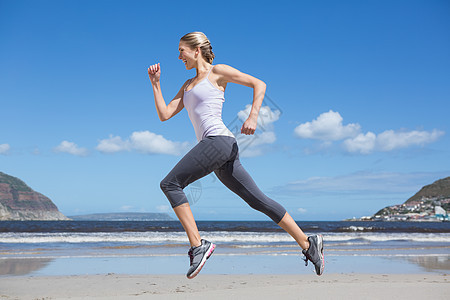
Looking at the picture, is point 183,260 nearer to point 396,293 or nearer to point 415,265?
point 415,265

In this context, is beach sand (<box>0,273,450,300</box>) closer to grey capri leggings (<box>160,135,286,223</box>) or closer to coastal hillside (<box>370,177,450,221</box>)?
grey capri leggings (<box>160,135,286,223</box>)

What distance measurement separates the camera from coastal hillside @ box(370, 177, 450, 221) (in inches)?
2842

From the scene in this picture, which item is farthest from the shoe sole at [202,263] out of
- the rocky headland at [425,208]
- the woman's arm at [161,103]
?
the rocky headland at [425,208]

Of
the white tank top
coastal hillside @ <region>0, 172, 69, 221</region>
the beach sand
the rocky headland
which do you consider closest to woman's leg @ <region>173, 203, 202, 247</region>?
the white tank top

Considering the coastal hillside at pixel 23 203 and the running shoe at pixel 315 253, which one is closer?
the running shoe at pixel 315 253

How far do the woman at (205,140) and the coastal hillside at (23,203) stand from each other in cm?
11093

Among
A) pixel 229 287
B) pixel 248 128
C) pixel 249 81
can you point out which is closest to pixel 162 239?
pixel 229 287

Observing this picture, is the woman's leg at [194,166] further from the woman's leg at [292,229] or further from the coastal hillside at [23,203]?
the coastal hillside at [23,203]

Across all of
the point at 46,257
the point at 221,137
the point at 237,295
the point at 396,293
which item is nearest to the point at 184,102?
the point at 221,137

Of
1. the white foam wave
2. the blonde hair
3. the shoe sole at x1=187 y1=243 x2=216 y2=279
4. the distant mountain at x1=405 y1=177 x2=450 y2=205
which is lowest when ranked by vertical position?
the white foam wave

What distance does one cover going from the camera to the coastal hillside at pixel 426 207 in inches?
2842

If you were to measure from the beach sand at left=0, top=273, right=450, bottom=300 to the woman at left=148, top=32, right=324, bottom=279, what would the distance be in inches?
144

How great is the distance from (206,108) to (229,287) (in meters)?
6.13

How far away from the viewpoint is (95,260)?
12.8 m
